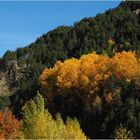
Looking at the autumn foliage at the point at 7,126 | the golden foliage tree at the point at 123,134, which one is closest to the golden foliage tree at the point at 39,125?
the golden foliage tree at the point at 123,134

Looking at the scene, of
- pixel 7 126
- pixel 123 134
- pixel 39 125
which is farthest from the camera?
pixel 7 126

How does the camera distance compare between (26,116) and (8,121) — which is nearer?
(26,116)

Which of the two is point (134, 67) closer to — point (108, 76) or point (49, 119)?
point (108, 76)

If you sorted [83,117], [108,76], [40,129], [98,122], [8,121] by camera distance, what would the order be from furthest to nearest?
[108,76], [83,117], [98,122], [8,121], [40,129]

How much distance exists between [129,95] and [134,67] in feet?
88.1

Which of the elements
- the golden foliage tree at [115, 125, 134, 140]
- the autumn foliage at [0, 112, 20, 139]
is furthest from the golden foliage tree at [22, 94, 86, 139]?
the autumn foliage at [0, 112, 20, 139]

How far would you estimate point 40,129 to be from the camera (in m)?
60.4

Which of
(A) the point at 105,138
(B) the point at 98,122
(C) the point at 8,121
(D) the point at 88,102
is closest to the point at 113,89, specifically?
(D) the point at 88,102

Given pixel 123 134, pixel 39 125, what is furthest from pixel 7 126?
pixel 39 125

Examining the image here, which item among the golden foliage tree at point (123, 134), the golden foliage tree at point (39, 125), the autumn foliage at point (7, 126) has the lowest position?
the golden foliage tree at point (123, 134)

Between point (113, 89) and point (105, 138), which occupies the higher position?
point (113, 89)

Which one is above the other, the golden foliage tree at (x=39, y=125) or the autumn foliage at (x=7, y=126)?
the autumn foliage at (x=7, y=126)

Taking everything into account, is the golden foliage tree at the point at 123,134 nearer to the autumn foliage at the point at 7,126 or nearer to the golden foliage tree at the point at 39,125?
the autumn foliage at the point at 7,126

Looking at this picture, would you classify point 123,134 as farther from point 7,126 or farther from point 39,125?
point 39,125
